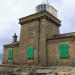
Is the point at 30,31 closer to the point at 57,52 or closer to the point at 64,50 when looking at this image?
the point at 57,52

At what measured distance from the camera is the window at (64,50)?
73.7 feet

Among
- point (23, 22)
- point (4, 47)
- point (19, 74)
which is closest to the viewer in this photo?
point (19, 74)

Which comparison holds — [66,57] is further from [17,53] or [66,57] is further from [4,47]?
[4,47]

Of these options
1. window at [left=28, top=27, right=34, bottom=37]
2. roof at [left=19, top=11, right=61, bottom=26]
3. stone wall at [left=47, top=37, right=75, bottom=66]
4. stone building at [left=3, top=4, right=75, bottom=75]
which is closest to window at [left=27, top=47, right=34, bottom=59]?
stone building at [left=3, top=4, right=75, bottom=75]

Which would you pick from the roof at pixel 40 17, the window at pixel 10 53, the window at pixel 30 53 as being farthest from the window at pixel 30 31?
the window at pixel 10 53

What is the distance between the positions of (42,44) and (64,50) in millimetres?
4024

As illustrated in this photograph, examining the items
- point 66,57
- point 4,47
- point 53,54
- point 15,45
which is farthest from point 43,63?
point 4,47

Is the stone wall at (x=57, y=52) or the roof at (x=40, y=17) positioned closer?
the stone wall at (x=57, y=52)

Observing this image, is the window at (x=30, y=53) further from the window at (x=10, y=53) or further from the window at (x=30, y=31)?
the window at (x=10, y=53)

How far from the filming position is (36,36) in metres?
26.5

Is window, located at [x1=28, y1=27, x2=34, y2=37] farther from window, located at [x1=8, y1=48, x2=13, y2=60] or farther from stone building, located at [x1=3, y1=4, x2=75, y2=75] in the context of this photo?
window, located at [x1=8, y1=48, x2=13, y2=60]

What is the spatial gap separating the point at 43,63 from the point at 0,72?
21.6ft

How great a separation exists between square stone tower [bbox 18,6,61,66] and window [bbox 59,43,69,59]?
2816 mm

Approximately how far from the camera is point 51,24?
90.9ft
